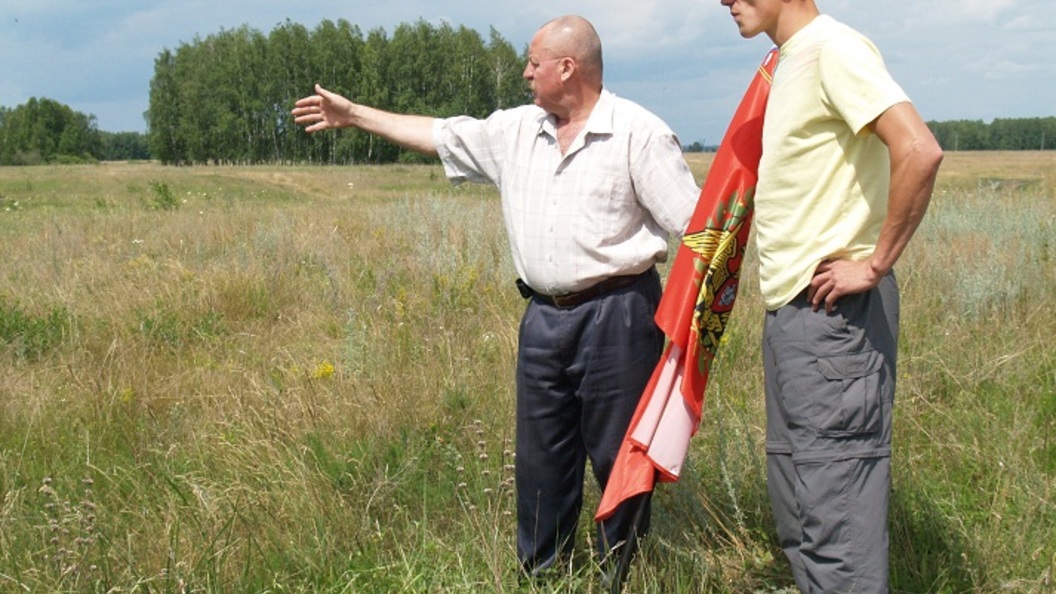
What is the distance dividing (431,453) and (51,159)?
10219 cm

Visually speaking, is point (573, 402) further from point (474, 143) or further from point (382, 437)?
point (382, 437)

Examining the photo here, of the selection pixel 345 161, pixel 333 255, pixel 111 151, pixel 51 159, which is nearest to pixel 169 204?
pixel 333 255

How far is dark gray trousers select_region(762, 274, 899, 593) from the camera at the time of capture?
248 cm

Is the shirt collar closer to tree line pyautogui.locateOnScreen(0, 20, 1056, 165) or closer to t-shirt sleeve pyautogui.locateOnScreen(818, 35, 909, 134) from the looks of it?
t-shirt sleeve pyautogui.locateOnScreen(818, 35, 909, 134)

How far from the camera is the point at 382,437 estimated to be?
4340 millimetres

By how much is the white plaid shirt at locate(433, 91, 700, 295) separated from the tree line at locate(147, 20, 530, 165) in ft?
229

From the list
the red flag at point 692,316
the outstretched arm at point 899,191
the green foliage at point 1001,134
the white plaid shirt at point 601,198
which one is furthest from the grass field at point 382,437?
the green foliage at point 1001,134

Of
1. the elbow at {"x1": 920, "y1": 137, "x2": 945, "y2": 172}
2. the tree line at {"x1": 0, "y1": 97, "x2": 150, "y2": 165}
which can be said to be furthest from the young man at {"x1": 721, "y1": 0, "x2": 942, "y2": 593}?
the tree line at {"x1": 0, "y1": 97, "x2": 150, "y2": 165}

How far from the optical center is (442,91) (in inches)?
3024

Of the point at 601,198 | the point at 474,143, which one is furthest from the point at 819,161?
the point at 474,143

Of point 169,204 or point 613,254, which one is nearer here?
point 613,254

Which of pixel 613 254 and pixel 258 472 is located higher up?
pixel 613 254

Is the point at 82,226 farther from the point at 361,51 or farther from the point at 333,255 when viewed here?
the point at 361,51

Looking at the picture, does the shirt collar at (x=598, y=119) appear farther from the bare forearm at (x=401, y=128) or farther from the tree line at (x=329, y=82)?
the tree line at (x=329, y=82)
